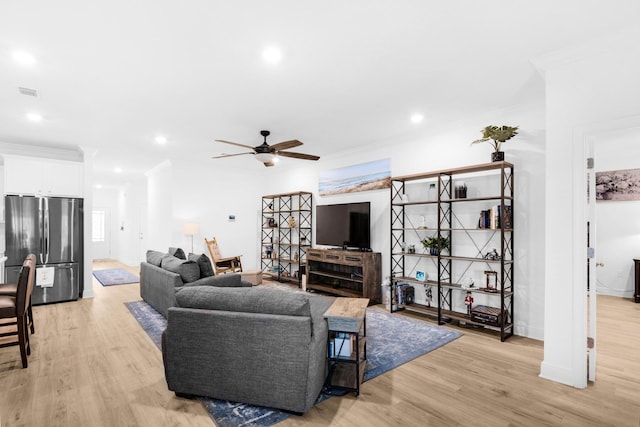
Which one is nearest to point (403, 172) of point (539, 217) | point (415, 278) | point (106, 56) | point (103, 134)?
point (415, 278)

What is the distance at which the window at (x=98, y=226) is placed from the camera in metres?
11.6

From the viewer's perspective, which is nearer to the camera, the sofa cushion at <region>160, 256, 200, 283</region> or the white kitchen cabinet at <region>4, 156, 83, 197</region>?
the sofa cushion at <region>160, 256, 200, 283</region>

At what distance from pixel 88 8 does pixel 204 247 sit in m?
6.05

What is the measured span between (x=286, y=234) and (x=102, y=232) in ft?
26.6

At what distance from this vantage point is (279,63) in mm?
2895

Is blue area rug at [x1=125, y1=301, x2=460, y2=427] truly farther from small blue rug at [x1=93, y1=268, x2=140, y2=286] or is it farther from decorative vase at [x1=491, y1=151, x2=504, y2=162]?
small blue rug at [x1=93, y1=268, x2=140, y2=286]

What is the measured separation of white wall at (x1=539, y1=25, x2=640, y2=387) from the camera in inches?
99.6

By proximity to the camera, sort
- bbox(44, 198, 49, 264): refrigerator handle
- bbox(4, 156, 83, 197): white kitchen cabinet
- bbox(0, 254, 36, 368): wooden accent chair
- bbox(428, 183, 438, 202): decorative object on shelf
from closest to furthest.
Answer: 1. bbox(0, 254, 36, 368): wooden accent chair
2. bbox(428, 183, 438, 202): decorative object on shelf
3. bbox(4, 156, 83, 197): white kitchen cabinet
4. bbox(44, 198, 49, 264): refrigerator handle

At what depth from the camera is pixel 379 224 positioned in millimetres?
5734

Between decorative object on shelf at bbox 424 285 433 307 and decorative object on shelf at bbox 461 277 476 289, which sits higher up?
decorative object on shelf at bbox 461 277 476 289

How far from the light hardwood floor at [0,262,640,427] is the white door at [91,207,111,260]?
29.8 feet

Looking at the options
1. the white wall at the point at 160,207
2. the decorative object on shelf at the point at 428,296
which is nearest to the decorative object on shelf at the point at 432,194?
the decorative object on shelf at the point at 428,296

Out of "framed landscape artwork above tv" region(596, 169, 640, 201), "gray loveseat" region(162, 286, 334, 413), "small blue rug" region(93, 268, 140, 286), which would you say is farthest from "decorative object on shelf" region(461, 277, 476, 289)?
"small blue rug" region(93, 268, 140, 286)

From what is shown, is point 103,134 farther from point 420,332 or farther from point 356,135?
point 420,332
